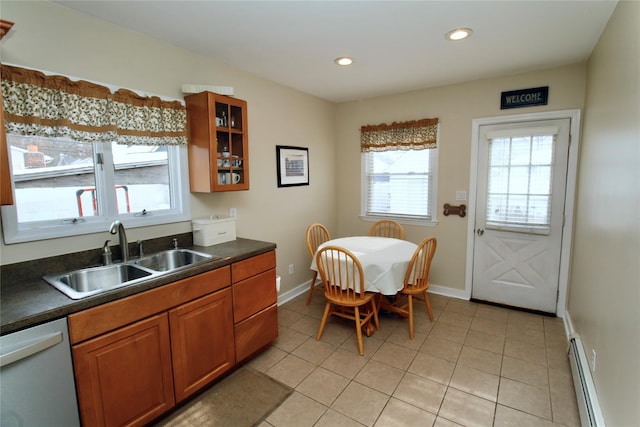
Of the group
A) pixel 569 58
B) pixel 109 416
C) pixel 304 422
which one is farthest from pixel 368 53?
pixel 109 416

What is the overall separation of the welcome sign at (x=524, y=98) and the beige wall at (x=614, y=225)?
1.63 ft

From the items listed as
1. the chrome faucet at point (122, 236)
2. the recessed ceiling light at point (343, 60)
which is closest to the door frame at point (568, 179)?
the recessed ceiling light at point (343, 60)

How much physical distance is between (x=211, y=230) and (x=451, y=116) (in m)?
2.86

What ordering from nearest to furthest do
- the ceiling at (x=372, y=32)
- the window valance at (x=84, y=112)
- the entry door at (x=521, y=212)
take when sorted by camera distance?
the window valance at (x=84, y=112) < the ceiling at (x=372, y=32) < the entry door at (x=521, y=212)

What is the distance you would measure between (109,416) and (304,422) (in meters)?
1.06

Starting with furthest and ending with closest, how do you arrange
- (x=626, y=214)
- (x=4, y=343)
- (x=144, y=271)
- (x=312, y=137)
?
(x=312, y=137) → (x=144, y=271) → (x=626, y=214) → (x=4, y=343)

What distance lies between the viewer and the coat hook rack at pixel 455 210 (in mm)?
3520

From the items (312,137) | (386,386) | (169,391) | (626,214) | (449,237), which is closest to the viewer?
(626,214)

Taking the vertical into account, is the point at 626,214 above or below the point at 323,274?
above

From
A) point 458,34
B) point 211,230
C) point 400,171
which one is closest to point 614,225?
point 458,34

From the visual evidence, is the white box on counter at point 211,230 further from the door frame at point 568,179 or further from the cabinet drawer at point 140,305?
the door frame at point 568,179

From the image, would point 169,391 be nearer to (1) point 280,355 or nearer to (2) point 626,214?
(1) point 280,355

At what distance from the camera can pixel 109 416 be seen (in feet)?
5.19

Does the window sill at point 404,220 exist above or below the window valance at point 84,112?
below
